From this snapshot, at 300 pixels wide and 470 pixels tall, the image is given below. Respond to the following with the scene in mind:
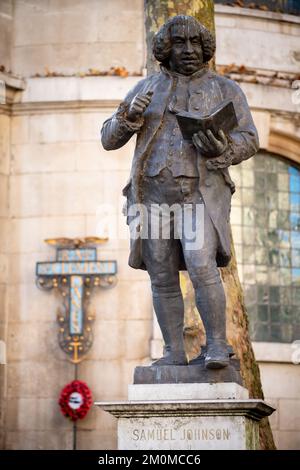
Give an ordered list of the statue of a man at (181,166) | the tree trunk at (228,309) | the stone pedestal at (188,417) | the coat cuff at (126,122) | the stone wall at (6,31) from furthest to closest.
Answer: the stone wall at (6,31), the tree trunk at (228,309), the coat cuff at (126,122), the statue of a man at (181,166), the stone pedestal at (188,417)

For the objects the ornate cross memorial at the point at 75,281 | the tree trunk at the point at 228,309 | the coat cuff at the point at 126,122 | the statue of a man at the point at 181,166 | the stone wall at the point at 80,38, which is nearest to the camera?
the statue of a man at the point at 181,166

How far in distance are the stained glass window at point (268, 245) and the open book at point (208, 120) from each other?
1041 centimetres

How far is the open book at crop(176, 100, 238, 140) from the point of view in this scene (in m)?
8.98

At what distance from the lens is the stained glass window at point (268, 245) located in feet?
64.4

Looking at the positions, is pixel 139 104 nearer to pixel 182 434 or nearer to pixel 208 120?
pixel 208 120

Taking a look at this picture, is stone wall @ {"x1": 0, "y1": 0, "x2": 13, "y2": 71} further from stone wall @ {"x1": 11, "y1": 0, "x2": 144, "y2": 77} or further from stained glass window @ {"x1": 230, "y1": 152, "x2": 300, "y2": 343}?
stained glass window @ {"x1": 230, "y1": 152, "x2": 300, "y2": 343}

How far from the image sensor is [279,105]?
19.8 metres

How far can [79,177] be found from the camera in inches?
747

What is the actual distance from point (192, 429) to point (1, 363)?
10185 mm

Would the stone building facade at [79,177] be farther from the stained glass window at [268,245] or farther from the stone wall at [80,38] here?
the stained glass window at [268,245]

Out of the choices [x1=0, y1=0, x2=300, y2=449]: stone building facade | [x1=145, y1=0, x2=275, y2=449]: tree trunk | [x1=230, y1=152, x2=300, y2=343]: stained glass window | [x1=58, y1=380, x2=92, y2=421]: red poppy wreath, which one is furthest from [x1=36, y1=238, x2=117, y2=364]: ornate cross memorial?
[x1=145, y1=0, x2=275, y2=449]: tree trunk

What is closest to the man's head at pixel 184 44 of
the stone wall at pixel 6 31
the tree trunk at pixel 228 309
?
the tree trunk at pixel 228 309

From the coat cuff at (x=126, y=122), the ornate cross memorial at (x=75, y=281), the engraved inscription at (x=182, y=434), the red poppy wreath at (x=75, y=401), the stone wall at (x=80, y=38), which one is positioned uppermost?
the stone wall at (x=80, y=38)

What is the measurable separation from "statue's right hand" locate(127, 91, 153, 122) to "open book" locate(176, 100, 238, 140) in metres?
0.32
